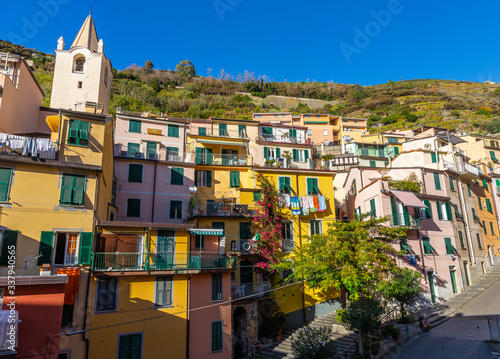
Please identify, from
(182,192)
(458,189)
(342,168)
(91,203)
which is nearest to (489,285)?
(458,189)

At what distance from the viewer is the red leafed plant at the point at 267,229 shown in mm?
25688

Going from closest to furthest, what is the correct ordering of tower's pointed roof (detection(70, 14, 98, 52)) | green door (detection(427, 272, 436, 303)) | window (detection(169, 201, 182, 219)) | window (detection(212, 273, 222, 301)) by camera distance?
window (detection(212, 273, 222, 301)) → green door (detection(427, 272, 436, 303)) → window (detection(169, 201, 182, 219)) → tower's pointed roof (detection(70, 14, 98, 52))

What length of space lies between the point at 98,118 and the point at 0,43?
99.1m

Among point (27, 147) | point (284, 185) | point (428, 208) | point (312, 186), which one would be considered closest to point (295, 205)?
point (284, 185)

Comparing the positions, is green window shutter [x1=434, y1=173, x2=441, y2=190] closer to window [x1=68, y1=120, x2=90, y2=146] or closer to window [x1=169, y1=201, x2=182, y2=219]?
window [x1=169, y1=201, x2=182, y2=219]

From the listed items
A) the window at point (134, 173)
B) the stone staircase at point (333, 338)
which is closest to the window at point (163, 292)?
the stone staircase at point (333, 338)

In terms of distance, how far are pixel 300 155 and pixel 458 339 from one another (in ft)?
68.4

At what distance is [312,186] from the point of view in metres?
30.8

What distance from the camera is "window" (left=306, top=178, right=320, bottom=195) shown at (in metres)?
30.7

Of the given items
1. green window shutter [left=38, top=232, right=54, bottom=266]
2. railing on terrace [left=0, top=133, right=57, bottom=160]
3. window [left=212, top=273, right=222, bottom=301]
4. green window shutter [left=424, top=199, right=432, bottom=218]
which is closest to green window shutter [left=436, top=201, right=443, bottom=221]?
green window shutter [left=424, top=199, right=432, bottom=218]

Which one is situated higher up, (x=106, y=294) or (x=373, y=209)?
(x=373, y=209)

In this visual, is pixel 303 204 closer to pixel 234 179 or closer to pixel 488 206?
pixel 234 179

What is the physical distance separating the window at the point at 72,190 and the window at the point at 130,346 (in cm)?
737

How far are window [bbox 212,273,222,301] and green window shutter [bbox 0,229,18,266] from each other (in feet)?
35.2
